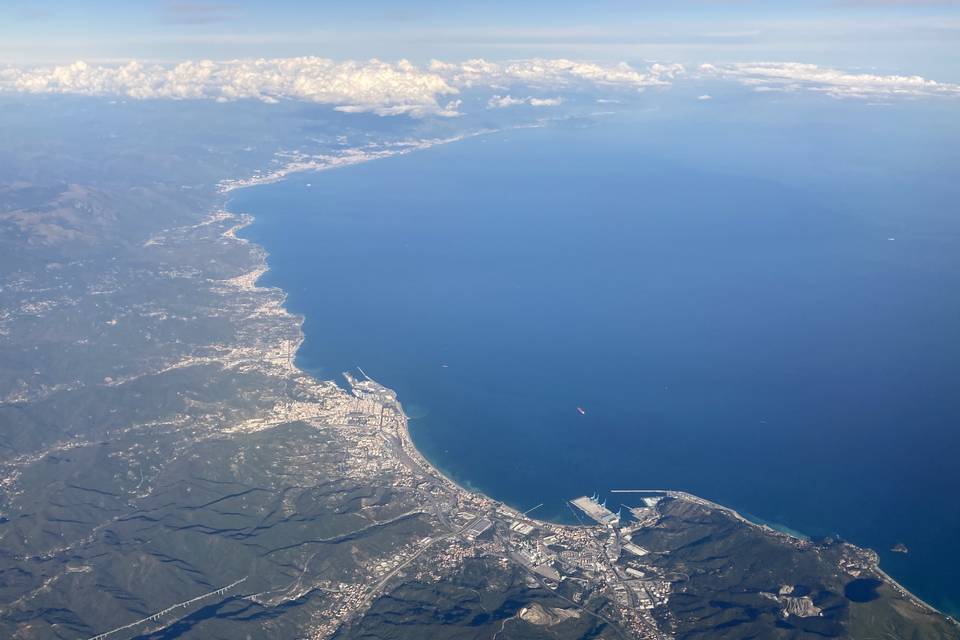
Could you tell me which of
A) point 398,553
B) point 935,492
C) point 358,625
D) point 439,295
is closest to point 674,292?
point 439,295

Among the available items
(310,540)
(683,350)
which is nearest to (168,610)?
(310,540)

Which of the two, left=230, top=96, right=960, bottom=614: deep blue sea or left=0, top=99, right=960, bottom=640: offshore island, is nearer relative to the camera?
left=0, top=99, right=960, bottom=640: offshore island

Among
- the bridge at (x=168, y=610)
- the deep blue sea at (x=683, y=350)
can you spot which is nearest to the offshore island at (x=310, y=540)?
the bridge at (x=168, y=610)

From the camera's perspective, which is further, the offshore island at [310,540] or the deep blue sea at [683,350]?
the deep blue sea at [683,350]

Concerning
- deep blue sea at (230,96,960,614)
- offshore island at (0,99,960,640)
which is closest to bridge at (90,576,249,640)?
offshore island at (0,99,960,640)

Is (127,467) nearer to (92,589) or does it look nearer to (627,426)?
(92,589)

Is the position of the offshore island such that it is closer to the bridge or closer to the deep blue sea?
the bridge

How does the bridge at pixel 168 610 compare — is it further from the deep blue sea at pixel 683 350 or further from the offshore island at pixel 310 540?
the deep blue sea at pixel 683 350
